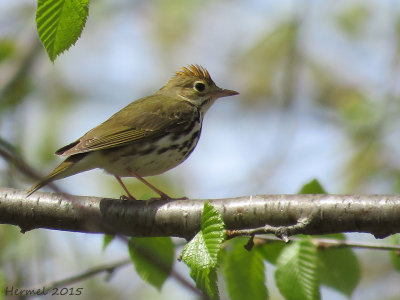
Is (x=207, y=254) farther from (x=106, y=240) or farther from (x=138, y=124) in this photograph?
(x=138, y=124)

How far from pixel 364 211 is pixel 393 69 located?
522 centimetres

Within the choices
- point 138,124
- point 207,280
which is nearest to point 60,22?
point 207,280

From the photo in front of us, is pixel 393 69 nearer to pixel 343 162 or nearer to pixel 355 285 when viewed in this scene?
pixel 343 162

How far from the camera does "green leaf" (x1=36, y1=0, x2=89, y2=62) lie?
2.70 meters

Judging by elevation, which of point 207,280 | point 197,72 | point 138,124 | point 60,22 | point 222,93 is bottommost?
point 207,280

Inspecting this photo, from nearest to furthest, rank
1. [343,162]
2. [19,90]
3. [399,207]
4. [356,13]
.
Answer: [399,207]
[19,90]
[343,162]
[356,13]

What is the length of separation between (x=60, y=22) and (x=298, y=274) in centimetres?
204

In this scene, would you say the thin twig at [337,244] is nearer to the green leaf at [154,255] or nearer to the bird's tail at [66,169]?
the green leaf at [154,255]

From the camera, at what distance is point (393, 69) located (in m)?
8.39

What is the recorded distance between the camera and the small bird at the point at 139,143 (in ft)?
17.7

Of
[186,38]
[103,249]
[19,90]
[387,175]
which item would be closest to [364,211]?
[103,249]

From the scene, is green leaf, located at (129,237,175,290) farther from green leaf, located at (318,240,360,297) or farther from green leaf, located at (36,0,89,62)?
green leaf, located at (36,0,89,62)

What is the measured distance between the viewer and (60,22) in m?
2.77

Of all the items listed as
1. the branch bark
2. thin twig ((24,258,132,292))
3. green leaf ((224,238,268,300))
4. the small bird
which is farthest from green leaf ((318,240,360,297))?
the small bird
